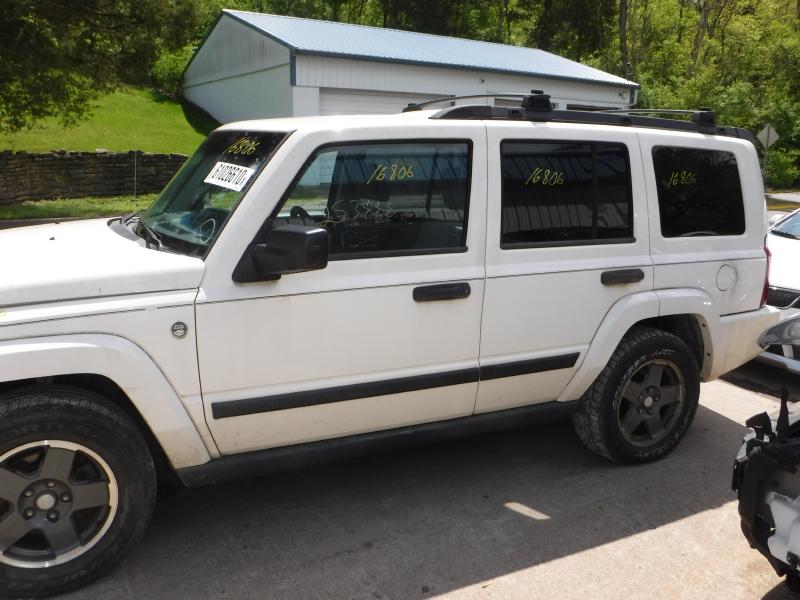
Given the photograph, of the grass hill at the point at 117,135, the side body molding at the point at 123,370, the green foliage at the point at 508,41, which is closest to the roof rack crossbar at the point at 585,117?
the side body molding at the point at 123,370

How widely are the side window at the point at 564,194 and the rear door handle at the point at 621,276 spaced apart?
0.55ft

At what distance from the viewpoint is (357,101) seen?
18250mm

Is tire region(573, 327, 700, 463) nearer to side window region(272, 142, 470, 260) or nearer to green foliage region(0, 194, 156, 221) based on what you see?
side window region(272, 142, 470, 260)

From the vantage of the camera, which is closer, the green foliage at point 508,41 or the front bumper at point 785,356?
the front bumper at point 785,356

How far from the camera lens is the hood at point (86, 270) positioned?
265cm

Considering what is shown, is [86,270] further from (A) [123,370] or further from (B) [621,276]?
(B) [621,276]

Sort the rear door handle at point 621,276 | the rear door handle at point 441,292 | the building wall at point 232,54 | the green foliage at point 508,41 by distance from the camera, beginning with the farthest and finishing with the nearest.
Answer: the building wall at point 232,54 → the green foliage at point 508,41 → the rear door handle at point 621,276 → the rear door handle at point 441,292

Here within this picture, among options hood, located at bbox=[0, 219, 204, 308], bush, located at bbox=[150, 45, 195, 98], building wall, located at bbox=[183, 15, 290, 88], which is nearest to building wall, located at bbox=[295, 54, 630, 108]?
building wall, located at bbox=[183, 15, 290, 88]

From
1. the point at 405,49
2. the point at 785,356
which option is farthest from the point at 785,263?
the point at 405,49

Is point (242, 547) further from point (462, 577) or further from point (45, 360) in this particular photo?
point (45, 360)

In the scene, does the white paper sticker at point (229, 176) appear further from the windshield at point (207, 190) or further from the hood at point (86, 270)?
the hood at point (86, 270)

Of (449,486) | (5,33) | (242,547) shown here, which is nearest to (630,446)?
(449,486)

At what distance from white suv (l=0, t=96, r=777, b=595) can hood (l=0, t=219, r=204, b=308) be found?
11mm

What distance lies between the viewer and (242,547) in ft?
10.6
